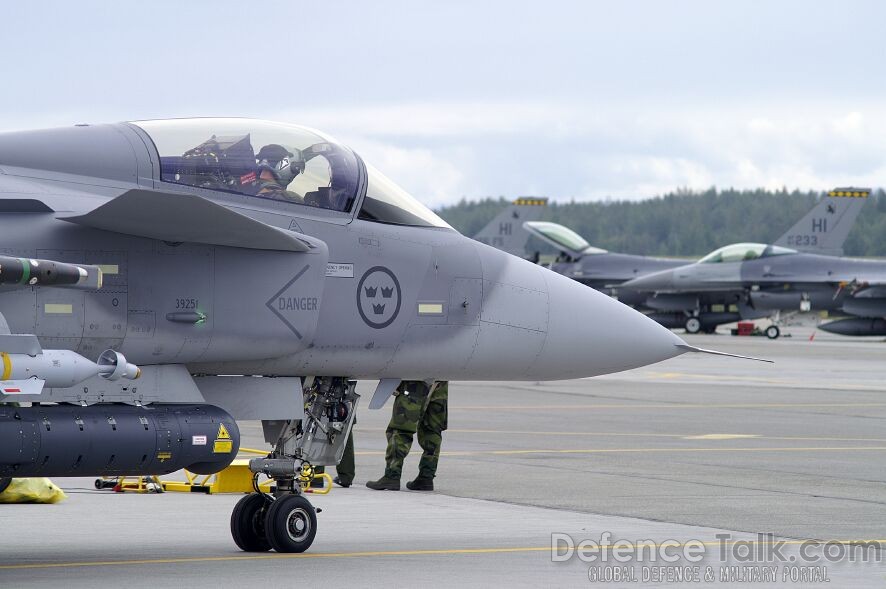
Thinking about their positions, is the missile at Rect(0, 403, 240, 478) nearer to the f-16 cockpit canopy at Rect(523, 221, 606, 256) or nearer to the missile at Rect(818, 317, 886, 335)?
the missile at Rect(818, 317, 886, 335)

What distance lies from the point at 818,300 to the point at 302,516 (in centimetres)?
4920

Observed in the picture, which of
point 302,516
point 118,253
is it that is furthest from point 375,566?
point 118,253

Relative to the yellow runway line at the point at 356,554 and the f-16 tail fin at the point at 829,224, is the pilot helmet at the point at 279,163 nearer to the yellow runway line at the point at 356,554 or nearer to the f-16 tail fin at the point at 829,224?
the yellow runway line at the point at 356,554

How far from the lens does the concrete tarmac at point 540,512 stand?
9.42 meters

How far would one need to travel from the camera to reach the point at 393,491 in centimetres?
1463

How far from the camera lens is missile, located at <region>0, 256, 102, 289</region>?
25.2 feet

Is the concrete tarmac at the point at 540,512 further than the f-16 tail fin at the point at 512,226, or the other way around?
the f-16 tail fin at the point at 512,226

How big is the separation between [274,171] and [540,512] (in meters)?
4.78

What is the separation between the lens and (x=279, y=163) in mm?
9945

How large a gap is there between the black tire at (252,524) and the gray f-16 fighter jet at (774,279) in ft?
154

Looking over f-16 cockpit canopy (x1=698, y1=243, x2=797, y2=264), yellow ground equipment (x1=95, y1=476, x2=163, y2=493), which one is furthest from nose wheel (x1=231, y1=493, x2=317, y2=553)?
f-16 cockpit canopy (x1=698, y1=243, x2=797, y2=264)

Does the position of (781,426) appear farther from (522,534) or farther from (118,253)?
(118,253)

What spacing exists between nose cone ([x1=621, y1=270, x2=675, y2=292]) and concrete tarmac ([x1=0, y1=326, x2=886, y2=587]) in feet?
110

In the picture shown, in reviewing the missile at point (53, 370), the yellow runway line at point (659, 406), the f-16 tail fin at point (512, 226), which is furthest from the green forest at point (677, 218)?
the missile at point (53, 370)
